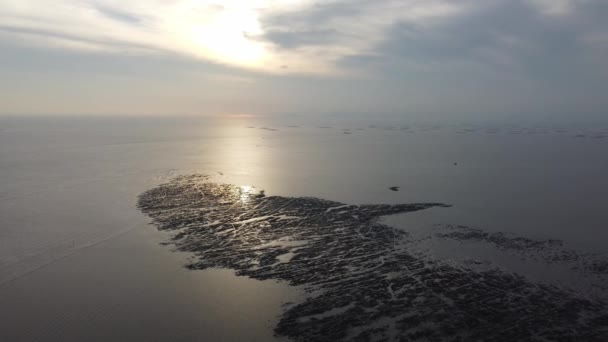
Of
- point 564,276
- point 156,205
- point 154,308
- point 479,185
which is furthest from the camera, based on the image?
point 479,185

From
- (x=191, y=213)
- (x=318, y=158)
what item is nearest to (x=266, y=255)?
(x=191, y=213)

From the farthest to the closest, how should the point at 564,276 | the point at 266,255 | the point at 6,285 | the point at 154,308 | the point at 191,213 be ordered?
the point at 191,213 → the point at 266,255 → the point at 564,276 → the point at 6,285 → the point at 154,308

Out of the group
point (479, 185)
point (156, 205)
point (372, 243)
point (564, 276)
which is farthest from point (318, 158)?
point (564, 276)

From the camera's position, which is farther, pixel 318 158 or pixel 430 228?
pixel 318 158

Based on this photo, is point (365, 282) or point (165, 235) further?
point (165, 235)

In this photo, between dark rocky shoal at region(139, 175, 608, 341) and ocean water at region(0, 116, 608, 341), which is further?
ocean water at region(0, 116, 608, 341)

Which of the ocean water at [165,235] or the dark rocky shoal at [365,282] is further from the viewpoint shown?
the ocean water at [165,235]

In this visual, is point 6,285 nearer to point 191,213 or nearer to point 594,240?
point 191,213

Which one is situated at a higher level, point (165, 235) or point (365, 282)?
point (365, 282)
